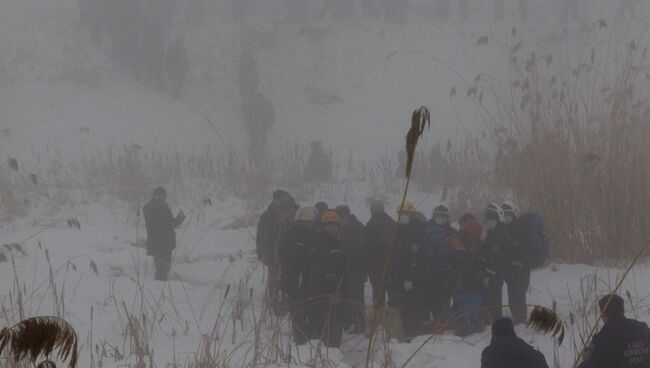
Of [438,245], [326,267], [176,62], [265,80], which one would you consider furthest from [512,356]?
[265,80]

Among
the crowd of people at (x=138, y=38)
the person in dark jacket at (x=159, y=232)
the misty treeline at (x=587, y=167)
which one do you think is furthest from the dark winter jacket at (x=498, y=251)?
the crowd of people at (x=138, y=38)

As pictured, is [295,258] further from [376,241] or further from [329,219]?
[376,241]

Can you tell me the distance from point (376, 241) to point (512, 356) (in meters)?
3.92

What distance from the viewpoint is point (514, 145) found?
7.42 metres

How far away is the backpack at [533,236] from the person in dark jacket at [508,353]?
11.0ft

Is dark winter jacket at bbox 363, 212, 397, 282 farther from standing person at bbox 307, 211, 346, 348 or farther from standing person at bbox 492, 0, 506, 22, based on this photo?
standing person at bbox 492, 0, 506, 22

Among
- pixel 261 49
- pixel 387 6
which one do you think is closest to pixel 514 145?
pixel 261 49

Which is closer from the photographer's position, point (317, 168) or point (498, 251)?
point (498, 251)

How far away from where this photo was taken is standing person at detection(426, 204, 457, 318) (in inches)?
260

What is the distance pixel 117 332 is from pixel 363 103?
20294mm

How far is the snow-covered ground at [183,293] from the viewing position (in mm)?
4848

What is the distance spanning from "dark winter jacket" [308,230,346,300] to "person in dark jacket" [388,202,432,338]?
2.54 feet

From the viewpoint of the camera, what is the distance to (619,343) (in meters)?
3.71

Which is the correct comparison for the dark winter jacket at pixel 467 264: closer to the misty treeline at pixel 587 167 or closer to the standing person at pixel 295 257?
the misty treeline at pixel 587 167
